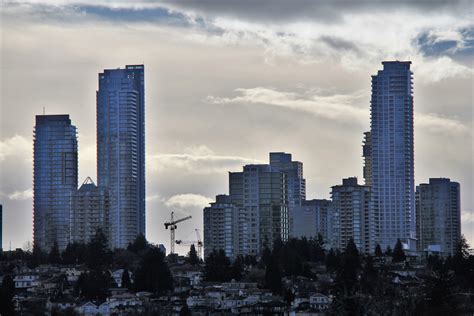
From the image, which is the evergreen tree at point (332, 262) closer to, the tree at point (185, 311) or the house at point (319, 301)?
the house at point (319, 301)

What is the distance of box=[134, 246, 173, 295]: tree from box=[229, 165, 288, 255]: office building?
58.6 meters

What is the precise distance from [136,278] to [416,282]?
66.7ft

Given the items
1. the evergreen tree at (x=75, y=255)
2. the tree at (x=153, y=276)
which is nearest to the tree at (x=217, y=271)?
the tree at (x=153, y=276)

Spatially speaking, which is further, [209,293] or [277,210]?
[277,210]

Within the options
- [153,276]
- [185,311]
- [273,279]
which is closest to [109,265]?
[153,276]

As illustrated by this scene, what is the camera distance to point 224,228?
195m

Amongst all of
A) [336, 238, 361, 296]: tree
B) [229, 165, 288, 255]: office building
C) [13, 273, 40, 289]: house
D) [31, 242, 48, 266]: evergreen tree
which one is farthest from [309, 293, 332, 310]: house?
[229, 165, 288, 255]: office building

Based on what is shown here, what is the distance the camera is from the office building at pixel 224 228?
19412cm

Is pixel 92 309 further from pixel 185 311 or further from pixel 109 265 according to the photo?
pixel 109 265

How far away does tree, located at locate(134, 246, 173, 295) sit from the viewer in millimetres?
132000

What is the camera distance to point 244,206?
196125 millimetres

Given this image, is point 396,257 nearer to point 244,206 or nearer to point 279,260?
point 279,260

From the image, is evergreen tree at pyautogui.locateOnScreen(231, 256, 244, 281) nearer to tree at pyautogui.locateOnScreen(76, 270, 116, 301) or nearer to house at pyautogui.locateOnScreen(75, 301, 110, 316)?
tree at pyautogui.locateOnScreen(76, 270, 116, 301)

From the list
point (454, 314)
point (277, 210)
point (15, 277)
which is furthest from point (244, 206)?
point (454, 314)
